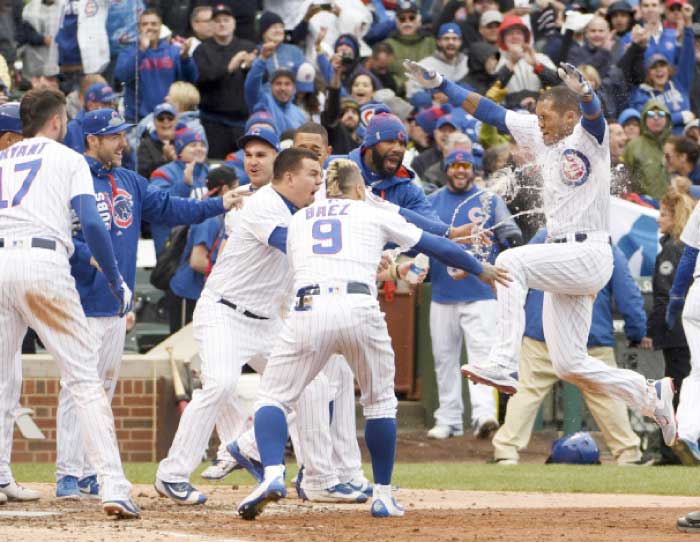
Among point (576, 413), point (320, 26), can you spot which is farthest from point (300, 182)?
point (320, 26)

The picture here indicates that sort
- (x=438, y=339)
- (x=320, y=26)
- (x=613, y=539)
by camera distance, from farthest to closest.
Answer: (x=320, y=26) → (x=438, y=339) → (x=613, y=539)

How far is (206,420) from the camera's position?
357 inches

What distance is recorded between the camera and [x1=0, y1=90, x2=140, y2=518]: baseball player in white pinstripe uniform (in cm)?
805

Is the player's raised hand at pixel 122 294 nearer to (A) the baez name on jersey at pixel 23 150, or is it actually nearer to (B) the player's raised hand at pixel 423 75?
(A) the baez name on jersey at pixel 23 150

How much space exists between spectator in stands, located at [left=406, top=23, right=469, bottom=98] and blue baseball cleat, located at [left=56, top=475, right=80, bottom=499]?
9329 mm

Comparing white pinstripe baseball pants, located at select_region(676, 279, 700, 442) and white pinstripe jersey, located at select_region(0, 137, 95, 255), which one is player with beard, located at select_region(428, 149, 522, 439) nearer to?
white pinstripe baseball pants, located at select_region(676, 279, 700, 442)

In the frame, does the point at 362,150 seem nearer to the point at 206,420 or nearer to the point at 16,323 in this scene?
the point at 206,420

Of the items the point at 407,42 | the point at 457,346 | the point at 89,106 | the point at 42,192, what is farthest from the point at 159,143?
the point at 42,192

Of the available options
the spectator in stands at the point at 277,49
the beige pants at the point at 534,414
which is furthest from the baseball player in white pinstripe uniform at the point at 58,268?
the spectator in stands at the point at 277,49

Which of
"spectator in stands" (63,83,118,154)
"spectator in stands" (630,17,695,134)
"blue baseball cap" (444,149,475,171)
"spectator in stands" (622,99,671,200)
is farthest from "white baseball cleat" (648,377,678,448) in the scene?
"spectator in stands" (630,17,695,134)

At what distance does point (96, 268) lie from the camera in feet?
30.9

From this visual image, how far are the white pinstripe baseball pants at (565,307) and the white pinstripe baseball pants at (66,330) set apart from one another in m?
2.54

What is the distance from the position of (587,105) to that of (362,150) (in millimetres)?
1691

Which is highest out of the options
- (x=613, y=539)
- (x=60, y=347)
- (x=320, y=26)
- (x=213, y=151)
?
(x=320, y=26)
